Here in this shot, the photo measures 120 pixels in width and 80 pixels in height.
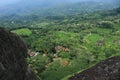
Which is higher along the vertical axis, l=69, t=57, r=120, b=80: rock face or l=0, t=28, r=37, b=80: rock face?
l=0, t=28, r=37, b=80: rock face

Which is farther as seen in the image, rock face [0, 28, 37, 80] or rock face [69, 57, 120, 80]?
rock face [69, 57, 120, 80]

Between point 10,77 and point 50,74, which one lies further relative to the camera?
point 50,74

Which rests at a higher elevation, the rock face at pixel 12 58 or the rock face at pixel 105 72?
the rock face at pixel 12 58

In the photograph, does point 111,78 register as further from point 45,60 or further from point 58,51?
point 58,51

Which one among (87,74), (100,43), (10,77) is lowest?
(100,43)

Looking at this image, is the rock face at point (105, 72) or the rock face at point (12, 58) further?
the rock face at point (105, 72)

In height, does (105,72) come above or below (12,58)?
below

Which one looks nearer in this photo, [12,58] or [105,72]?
[12,58]

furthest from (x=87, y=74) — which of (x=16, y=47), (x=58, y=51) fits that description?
(x=58, y=51)
